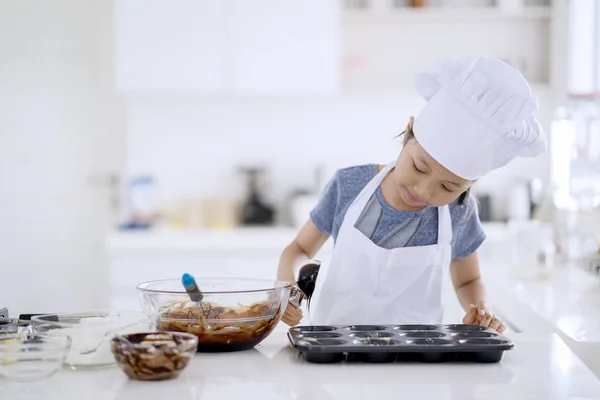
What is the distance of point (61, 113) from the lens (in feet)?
14.3

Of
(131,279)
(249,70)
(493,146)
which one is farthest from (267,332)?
(249,70)

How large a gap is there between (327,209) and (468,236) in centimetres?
35

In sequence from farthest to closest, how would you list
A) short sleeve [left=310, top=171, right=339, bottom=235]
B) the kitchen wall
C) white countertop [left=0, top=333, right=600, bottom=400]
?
1. the kitchen wall
2. short sleeve [left=310, top=171, right=339, bottom=235]
3. white countertop [left=0, top=333, right=600, bottom=400]

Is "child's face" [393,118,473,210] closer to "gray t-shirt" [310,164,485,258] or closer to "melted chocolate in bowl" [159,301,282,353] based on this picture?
"gray t-shirt" [310,164,485,258]

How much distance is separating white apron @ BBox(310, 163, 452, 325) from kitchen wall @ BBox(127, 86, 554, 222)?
7.80 ft

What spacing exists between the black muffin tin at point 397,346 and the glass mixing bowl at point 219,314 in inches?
2.7

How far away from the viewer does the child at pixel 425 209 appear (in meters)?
1.56

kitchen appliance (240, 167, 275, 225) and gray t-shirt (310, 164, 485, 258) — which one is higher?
gray t-shirt (310, 164, 485, 258)

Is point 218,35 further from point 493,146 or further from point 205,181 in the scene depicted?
point 493,146

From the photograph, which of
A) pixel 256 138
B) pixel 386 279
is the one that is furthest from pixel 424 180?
pixel 256 138

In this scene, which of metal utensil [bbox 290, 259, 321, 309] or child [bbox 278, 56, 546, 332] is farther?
child [bbox 278, 56, 546, 332]

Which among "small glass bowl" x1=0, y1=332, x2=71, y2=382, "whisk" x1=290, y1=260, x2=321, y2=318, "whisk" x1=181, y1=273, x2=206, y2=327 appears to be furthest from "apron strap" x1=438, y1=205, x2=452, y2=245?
"small glass bowl" x1=0, y1=332, x2=71, y2=382

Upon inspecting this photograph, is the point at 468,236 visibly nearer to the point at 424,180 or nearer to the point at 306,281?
the point at 424,180

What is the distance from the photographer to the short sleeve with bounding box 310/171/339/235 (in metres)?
1.98
